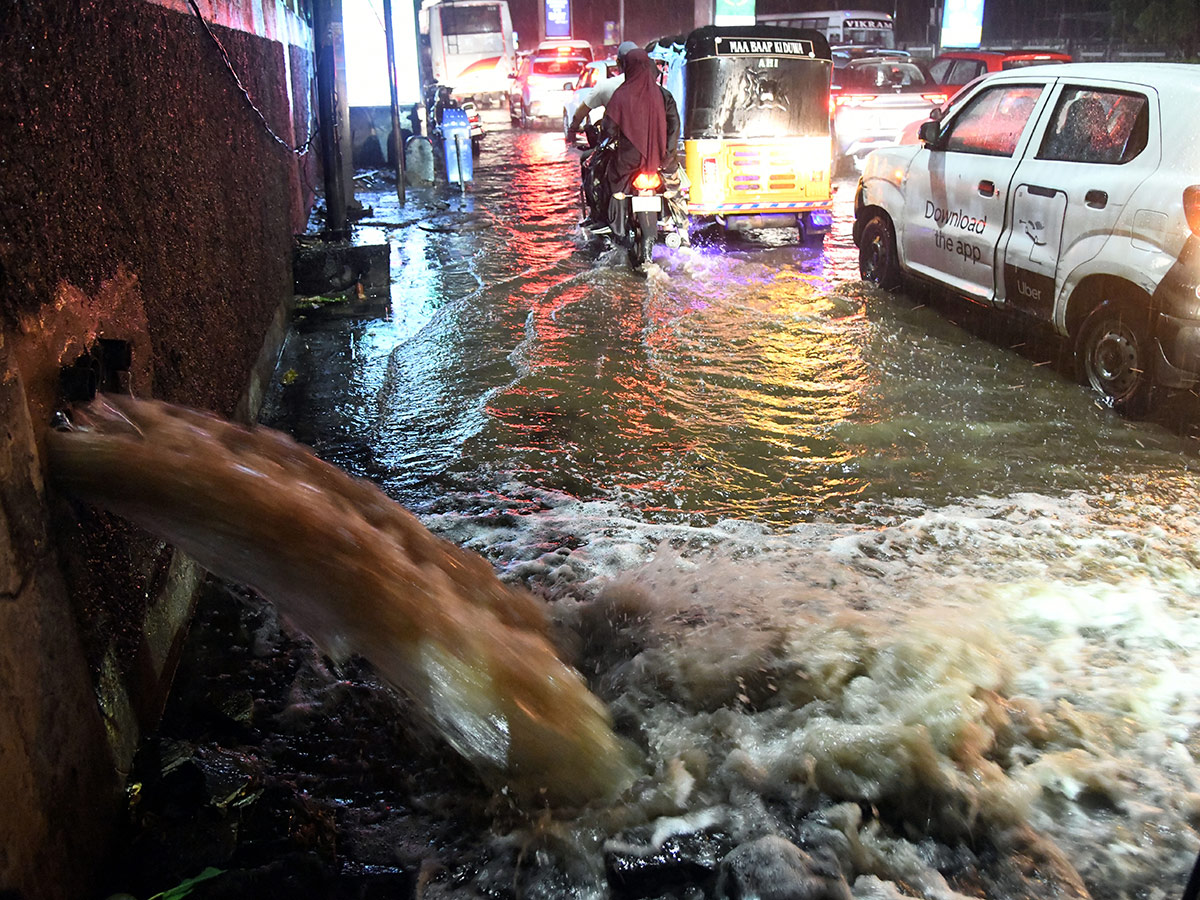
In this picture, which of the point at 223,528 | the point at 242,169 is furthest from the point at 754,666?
the point at 242,169

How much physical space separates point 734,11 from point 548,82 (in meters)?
11.1

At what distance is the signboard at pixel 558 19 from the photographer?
144 ft

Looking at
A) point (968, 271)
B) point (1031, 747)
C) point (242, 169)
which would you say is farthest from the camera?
point (968, 271)

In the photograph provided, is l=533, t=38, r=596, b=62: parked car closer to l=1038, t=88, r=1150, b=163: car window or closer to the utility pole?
the utility pole

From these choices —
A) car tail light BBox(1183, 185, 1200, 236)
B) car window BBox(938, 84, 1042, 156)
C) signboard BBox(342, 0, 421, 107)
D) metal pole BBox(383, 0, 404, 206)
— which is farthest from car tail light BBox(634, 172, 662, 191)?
signboard BBox(342, 0, 421, 107)

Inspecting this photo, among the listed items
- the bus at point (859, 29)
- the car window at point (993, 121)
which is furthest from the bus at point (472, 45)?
the car window at point (993, 121)

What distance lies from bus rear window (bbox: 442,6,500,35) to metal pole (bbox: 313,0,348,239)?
875 inches

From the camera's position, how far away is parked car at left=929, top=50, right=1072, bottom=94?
15.5 metres

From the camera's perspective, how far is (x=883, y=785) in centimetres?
298

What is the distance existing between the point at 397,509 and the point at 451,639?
841 millimetres

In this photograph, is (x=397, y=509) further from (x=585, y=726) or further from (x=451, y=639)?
(x=585, y=726)

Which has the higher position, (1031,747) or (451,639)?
(451,639)

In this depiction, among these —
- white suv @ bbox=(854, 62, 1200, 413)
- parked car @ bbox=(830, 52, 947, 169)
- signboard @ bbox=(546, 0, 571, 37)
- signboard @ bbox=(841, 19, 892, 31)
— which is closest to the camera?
white suv @ bbox=(854, 62, 1200, 413)

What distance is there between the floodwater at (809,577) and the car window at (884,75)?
10054mm
